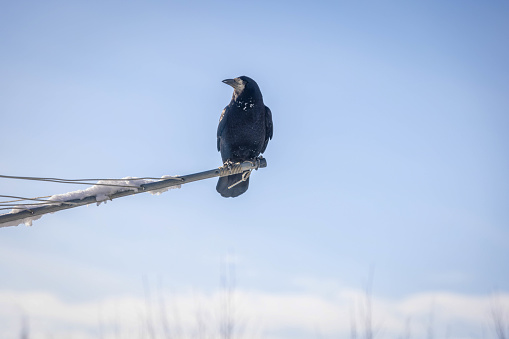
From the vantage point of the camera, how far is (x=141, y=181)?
579 cm

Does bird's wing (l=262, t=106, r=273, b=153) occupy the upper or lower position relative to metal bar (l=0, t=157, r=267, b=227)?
upper

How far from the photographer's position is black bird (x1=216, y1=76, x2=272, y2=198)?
9.79 m

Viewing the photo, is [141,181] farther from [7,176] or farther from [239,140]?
[239,140]

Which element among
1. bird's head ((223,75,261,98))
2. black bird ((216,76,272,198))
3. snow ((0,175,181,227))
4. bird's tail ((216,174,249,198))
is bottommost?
snow ((0,175,181,227))

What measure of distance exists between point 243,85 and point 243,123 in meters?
0.67

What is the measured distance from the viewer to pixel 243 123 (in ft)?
32.0

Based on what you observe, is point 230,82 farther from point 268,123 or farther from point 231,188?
point 231,188

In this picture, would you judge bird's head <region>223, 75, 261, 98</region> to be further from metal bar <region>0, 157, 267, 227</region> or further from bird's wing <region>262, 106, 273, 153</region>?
metal bar <region>0, 157, 267, 227</region>

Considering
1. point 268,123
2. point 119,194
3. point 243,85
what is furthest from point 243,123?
point 119,194

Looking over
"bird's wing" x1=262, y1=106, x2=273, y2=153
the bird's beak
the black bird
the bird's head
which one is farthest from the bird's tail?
the bird's beak

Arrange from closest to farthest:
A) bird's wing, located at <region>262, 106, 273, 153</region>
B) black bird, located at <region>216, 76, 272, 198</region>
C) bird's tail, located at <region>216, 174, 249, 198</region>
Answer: bird's tail, located at <region>216, 174, 249, 198</region> → black bird, located at <region>216, 76, 272, 198</region> → bird's wing, located at <region>262, 106, 273, 153</region>

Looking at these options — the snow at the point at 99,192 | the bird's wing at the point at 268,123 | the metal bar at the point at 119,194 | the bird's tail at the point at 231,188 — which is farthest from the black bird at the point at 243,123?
the snow at the point at 99,192

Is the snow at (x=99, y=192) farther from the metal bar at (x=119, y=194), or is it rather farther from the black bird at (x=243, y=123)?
the black bird at (x=243, y=123)

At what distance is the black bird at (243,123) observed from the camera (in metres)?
9.79
